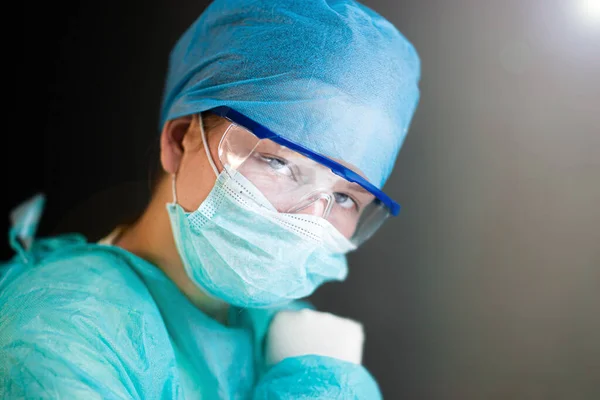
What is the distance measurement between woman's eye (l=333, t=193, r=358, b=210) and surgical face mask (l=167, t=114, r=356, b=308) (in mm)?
74

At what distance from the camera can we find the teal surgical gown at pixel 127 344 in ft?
2.33

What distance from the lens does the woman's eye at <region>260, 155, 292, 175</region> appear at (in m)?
0.93

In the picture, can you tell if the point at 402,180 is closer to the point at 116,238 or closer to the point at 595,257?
the point at 595,257

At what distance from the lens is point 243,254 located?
3.07 ft

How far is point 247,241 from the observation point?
933 millimetres

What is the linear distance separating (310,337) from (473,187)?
0.52 metres

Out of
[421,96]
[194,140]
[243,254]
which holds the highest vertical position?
[421,96]

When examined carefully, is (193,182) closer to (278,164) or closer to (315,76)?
(278,164)

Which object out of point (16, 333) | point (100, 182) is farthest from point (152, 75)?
point (16, 333)

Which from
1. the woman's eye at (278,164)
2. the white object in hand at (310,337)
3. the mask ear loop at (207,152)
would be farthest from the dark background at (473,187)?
the woman's eye at (278,164)

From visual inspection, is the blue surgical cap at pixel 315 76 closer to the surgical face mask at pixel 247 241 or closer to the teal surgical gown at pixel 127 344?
the surgical face mask at pixel 247 241

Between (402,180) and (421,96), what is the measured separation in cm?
21

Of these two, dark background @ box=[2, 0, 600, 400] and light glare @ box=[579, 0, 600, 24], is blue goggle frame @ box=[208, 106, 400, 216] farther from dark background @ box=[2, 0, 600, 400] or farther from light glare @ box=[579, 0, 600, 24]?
light glare @ box=[579, 0, 600, 24]

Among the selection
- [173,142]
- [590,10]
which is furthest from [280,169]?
[590,10]
